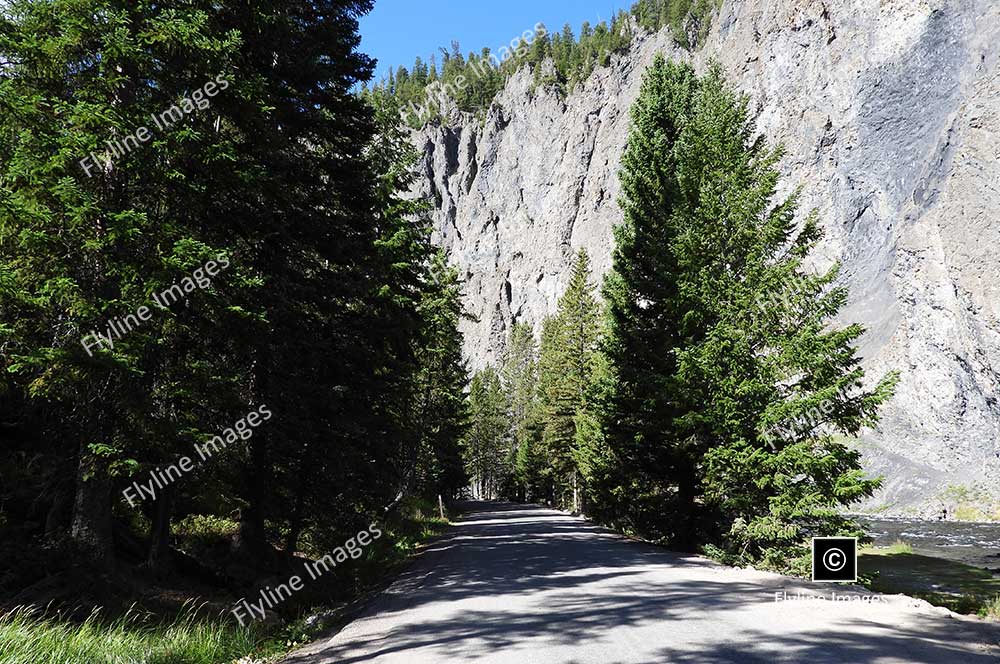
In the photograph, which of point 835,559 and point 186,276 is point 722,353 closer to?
point 835,559

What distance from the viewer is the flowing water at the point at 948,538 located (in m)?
20.6

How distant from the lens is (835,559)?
808 centimetres

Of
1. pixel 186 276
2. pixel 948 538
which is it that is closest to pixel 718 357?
pixel 186 276

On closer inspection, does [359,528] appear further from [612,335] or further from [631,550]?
[612,335]

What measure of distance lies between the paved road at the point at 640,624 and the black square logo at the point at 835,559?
0.20m

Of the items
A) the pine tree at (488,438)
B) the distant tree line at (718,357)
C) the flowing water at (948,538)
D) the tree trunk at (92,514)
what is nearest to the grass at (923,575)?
the flowing water at (948,538)

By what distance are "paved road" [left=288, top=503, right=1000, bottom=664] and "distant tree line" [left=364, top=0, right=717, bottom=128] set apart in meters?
85.7

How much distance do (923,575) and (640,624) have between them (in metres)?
15.7

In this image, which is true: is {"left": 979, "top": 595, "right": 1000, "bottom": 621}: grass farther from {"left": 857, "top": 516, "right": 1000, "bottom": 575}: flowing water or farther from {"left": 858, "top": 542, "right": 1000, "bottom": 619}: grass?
{"left": 857, "top": 516, "right": 1000, "bottom": 575}: flowing water

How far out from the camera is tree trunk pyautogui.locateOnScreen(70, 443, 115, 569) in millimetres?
7223

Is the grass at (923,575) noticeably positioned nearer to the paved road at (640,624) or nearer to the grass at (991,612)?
the grass at (991,612)

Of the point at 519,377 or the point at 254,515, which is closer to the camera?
the point at 254,515

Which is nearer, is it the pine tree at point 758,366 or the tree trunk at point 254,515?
the tree trunk at point 254,515

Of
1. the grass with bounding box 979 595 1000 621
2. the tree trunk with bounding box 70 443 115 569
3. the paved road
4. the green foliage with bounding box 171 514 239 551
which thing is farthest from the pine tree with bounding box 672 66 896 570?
the tree trunk with bounding box 70 443 115 569
